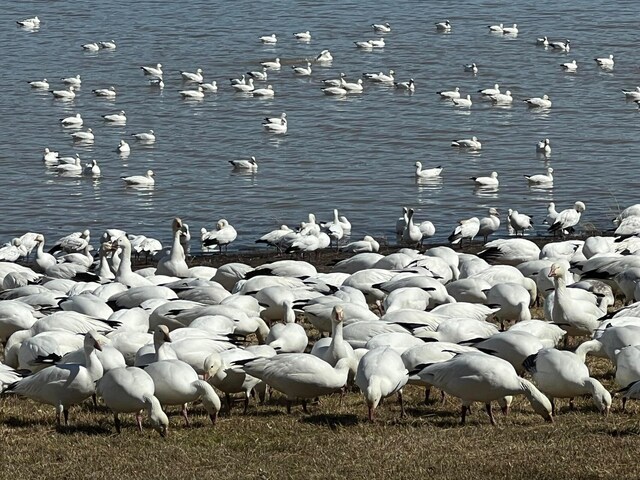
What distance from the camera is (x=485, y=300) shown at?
1424 centimetres

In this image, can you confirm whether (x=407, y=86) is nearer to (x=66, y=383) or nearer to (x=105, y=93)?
(x=105, y=93)

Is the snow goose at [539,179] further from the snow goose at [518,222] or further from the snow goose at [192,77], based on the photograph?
the snow goose at [192,77]

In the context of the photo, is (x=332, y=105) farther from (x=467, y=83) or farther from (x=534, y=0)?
(x=534, y=0)

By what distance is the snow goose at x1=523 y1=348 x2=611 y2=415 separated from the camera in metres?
9.83

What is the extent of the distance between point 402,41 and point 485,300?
3578 cm

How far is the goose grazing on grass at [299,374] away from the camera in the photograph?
10.0 metres

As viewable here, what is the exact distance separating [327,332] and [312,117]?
25314 millimetres

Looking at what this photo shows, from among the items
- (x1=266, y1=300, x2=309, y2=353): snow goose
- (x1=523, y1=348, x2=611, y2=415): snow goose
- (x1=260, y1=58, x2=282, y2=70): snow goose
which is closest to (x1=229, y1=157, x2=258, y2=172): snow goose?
(x1=260, y1=58, x2=282, y2=70): snow goose

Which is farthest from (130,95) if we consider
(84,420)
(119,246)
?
(84,420)

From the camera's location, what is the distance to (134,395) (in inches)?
372

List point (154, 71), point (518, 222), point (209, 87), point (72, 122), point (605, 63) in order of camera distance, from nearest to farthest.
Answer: point (518, 222) < point (72, 122) < point (209, 87) < point (154, 71) < point (605, 63)

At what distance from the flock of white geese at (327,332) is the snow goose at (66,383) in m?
0.01

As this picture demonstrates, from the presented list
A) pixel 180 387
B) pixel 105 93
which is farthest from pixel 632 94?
pixel 180 387

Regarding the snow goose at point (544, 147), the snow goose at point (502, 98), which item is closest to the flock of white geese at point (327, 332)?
the snow goose at point (544, 147)
